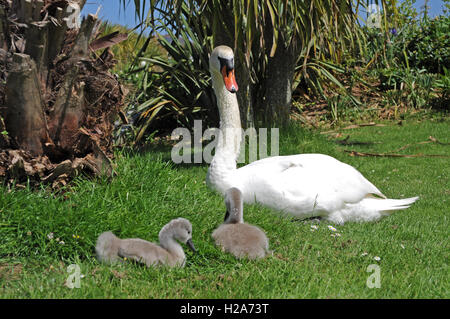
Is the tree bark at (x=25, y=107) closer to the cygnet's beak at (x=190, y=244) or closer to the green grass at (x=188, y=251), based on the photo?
the green grass at (x=188, y=251)

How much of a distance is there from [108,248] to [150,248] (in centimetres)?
30

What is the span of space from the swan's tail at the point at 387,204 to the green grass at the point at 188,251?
146 millimetres

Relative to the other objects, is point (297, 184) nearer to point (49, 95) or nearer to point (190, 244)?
point (190, 244)

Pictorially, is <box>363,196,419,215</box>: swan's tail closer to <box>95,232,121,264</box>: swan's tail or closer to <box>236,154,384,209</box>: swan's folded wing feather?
<box>236,154,384,209</box>: swan's folded wing feather

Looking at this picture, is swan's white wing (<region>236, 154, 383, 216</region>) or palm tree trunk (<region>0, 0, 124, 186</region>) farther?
swan's white wing (<region>236, 154, 383, 216</region>)

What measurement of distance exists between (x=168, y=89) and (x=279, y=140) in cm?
376

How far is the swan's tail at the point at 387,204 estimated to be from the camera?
5.26 metres

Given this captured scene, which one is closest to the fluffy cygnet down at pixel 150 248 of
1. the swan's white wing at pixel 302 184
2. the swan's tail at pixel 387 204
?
the swan's white wing at pixel 302 184

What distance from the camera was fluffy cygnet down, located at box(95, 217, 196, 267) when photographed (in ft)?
11.7

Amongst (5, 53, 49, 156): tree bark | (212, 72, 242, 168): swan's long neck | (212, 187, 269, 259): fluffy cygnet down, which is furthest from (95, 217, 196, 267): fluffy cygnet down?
(212, 72, 242, 168): swan's long neck

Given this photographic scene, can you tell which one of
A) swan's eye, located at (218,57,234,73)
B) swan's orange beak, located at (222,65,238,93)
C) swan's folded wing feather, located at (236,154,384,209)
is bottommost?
swan's folded wing feather, located at (236,154,384,209)

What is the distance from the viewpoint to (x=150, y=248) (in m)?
3.58

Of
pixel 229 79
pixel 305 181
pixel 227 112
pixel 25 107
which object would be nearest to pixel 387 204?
pixel 305 181

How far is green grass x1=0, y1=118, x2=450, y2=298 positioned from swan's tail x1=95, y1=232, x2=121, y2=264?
0.07 m
